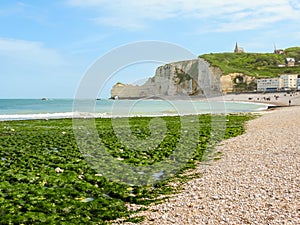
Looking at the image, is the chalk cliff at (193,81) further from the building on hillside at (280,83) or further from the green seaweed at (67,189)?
the green seaweed at (67,189)

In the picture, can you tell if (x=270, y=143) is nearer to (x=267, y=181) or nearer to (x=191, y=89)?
(x=267, y=181)

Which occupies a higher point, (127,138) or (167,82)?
(167,82)

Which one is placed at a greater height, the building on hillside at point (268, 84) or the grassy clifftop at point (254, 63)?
the grassy clifftop at point (254, 63)

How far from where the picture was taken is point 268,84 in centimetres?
10438

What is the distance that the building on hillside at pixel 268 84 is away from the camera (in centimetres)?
10338

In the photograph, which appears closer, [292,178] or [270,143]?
[292,178]

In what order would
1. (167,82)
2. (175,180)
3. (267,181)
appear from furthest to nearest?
(167,82), (175,180), (267,181)

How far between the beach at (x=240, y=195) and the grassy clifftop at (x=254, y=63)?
315ft

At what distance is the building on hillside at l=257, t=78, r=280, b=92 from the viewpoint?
103375 mm

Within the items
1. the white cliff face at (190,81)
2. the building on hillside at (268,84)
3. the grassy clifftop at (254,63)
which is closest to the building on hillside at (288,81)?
the building on hillside at (268,84)

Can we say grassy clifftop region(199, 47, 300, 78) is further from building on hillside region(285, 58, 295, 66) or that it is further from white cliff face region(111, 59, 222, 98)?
white cliff face region(111, 59, 222, 98)

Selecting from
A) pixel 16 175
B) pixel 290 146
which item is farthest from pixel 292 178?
pixel 16 175

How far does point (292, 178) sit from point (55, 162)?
7646mm

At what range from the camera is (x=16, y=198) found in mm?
7234
